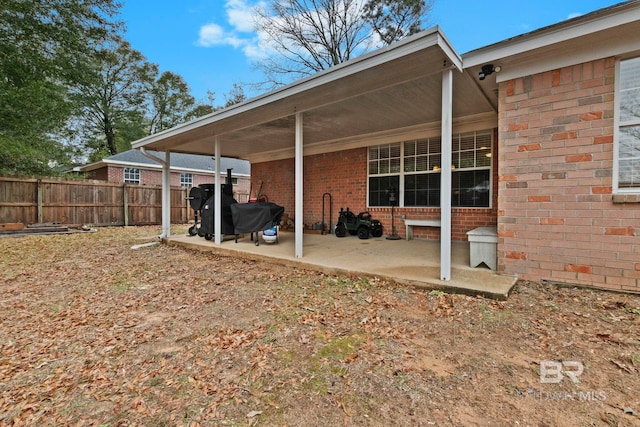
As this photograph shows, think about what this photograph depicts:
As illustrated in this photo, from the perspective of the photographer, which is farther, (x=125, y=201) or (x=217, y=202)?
(x=125, y=201)

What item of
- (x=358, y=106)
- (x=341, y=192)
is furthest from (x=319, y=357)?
(x=341, y=192)

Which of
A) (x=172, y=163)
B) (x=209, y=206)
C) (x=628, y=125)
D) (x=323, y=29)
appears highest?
(x=323, y=29)

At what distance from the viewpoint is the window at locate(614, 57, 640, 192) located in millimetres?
3141

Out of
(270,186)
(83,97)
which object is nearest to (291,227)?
(270,186)

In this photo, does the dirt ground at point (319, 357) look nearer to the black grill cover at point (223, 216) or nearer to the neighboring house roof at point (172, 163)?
the black grill cover at point (223, 216)

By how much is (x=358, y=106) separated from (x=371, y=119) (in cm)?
96

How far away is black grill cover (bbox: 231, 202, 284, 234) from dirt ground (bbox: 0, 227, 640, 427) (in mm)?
2366

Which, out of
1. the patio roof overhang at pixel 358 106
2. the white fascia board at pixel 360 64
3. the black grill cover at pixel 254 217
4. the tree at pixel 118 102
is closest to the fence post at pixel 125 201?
the patio roof overhang at pixel 358 106

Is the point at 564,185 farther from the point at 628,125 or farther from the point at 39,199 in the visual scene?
the point at 39,199

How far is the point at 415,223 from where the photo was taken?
267 inches

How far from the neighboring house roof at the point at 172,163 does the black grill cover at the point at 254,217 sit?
30.0ft

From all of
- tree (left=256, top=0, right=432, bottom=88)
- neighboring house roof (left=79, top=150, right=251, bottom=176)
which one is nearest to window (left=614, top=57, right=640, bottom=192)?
tree (left=256, top=0, right=432, bottom=88)

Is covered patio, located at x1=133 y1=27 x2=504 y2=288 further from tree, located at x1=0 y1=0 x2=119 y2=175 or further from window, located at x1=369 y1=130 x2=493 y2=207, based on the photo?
tree, located at x1=0 y1=0 x2=119 y2=175

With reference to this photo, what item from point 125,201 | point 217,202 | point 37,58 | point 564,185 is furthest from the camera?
point 125,201
